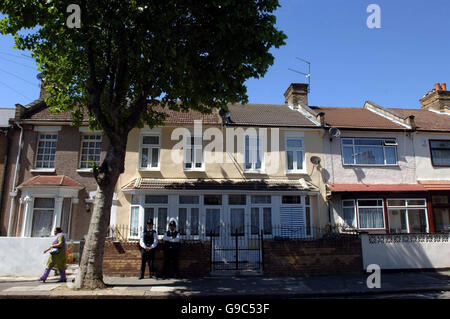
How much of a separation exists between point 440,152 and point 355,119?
475 centimetres

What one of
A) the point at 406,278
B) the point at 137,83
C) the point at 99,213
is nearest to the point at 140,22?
the point at 137,83

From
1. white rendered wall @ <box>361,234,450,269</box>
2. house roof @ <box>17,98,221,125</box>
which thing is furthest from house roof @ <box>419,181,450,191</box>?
house roof @ <box>17,98,221,125</box>

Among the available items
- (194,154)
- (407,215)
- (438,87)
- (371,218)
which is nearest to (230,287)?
(194,154)

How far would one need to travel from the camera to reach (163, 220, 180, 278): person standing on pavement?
1118cm

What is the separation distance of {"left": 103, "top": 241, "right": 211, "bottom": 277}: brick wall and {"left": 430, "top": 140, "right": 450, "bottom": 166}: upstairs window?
13692mm

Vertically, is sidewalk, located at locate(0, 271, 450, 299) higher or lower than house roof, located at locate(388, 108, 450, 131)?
lower

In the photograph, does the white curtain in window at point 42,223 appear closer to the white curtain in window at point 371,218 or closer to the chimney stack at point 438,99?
the white curtain in window at point 371,218

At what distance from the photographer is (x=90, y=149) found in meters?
16.3

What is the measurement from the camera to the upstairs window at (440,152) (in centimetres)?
1736

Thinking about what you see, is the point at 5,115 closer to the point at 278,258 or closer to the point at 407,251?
the point at 278,258

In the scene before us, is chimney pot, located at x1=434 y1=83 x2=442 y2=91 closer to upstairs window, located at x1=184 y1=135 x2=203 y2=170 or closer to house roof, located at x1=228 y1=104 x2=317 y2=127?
house roof, located at x1=228 y1=104 x2=317 y2=127

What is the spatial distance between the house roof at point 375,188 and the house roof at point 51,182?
1252 centimetres

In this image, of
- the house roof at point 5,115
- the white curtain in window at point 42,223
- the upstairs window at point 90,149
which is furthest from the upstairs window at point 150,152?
the house roof at point 5,115

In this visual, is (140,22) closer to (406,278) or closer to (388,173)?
(406,278)
